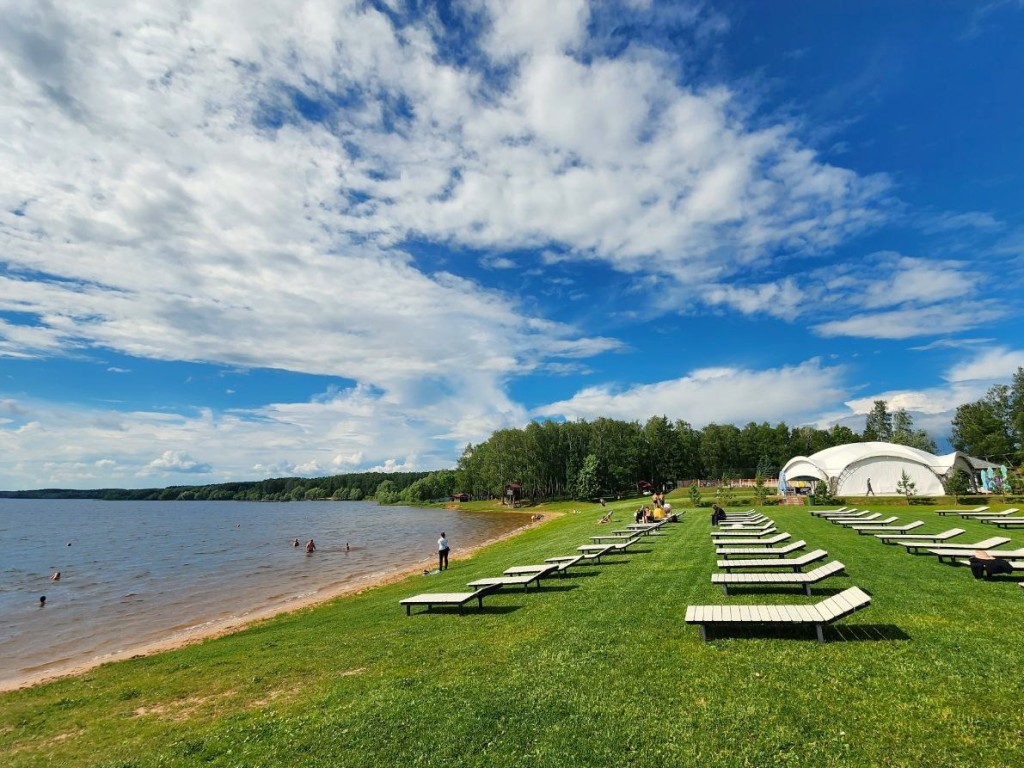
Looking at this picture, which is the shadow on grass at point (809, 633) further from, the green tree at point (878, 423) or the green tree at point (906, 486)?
the green tree at point (878, 423)

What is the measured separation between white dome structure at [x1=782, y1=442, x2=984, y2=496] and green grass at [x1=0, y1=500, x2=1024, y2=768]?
140ft

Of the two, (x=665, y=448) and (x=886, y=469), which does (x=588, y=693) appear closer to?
(x=886, y=469)

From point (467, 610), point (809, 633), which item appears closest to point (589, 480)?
point (467, 610)

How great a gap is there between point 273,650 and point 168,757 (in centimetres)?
592

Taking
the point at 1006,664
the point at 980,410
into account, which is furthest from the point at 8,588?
the point at 980,410

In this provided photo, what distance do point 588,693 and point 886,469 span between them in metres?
54.1

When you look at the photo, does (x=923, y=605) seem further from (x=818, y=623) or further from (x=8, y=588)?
(x=8, y=588)

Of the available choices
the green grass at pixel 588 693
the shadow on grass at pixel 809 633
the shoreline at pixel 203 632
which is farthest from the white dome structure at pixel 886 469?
the shadow on grass at pixel 809 633

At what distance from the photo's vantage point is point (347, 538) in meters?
56.0

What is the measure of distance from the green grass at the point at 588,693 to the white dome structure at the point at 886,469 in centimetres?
4267

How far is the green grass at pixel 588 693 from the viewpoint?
19.2 ft

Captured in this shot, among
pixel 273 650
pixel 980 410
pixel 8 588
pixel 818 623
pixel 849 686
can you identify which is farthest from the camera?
pixel 980 410

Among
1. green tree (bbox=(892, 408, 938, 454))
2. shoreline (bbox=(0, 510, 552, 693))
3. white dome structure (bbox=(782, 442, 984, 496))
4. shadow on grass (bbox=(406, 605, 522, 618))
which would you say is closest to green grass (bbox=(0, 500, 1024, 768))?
shadow on grass (bbox=(406, 605, 522, 618))

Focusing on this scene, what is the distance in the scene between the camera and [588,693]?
729cm
